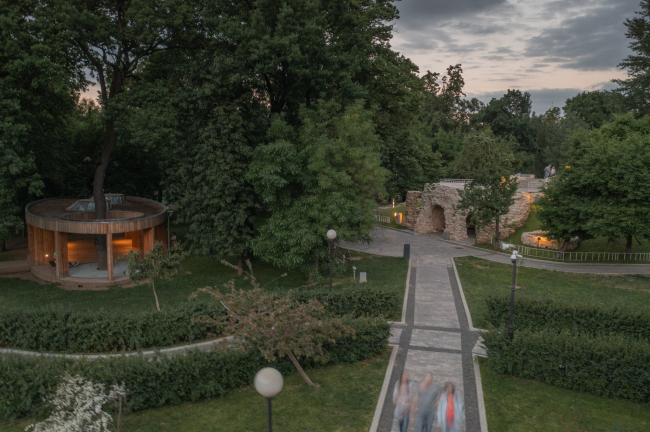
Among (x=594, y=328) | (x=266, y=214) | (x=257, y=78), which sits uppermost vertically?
(x=257, y=78)

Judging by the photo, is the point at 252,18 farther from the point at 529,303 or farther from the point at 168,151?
the point at 529,303

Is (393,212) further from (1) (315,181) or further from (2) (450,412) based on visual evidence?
(2) (450,412)

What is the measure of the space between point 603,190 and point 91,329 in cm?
2450

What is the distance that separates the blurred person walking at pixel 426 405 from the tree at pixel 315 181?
10430 mm

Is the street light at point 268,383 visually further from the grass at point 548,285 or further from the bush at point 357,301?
the grass at point 548,285

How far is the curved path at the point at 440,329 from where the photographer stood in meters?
11.8

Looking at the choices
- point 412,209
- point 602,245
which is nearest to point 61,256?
point 412,209

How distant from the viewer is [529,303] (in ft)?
51.8

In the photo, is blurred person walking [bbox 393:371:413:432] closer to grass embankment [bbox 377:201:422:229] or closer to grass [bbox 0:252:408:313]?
grass [bbox 0:252:408:313]

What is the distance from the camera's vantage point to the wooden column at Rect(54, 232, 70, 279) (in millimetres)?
23438

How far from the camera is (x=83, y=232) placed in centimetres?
2269

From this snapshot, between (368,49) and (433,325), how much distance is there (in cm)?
1681

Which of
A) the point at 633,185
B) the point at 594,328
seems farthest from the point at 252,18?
the point at 633,185

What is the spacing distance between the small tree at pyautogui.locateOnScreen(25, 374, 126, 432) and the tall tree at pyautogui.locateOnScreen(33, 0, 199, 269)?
15.4m
